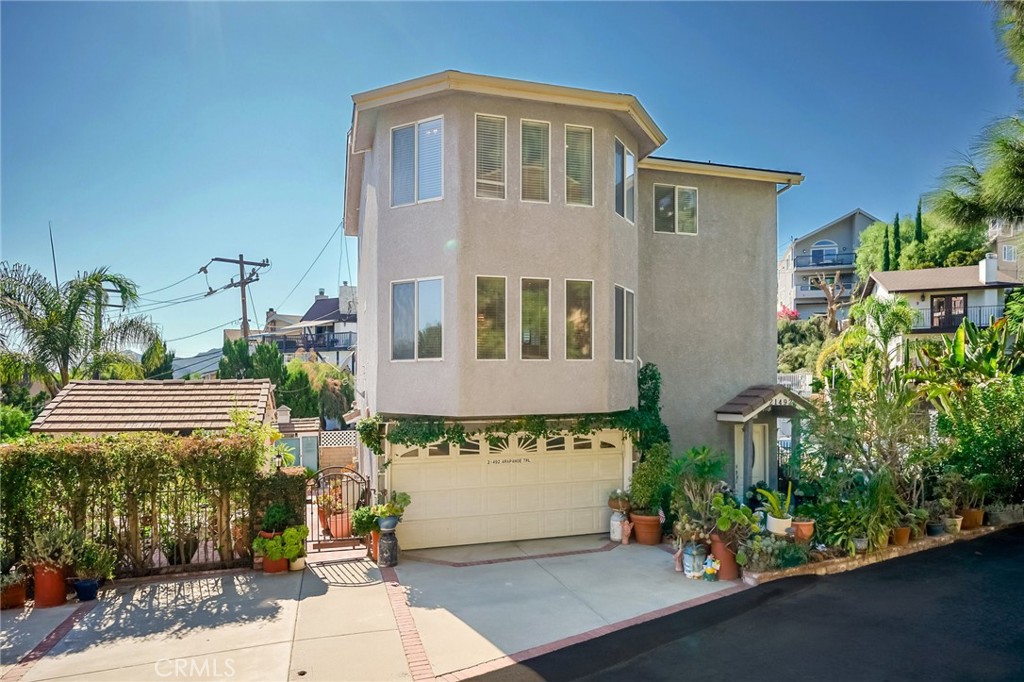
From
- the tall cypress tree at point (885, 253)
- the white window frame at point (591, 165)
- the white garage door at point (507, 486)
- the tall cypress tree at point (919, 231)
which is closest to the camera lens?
the white window frame at point (591, 165)

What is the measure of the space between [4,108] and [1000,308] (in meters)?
43.3

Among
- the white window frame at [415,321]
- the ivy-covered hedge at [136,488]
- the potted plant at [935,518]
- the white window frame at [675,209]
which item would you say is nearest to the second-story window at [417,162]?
the white window frame at [415,321]

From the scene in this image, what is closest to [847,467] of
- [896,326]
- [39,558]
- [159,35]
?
[896,326]

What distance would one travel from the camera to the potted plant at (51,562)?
9078 millimetres

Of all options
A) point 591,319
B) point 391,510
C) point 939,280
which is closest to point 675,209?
point 591,319

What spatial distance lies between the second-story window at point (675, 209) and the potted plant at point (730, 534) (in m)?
7.59

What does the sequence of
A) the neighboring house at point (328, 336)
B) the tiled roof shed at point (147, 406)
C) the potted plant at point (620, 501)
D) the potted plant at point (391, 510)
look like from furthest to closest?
the neighboring house at point (328, 336) → the tiled roof shed at point (147, 406) → the potted plant at point (620, 501) → the potted plant at point (391, 510)

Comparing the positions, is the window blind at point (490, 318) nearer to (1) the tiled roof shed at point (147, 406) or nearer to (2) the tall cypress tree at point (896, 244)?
(1) the tiled roof shed at point (147, 406)

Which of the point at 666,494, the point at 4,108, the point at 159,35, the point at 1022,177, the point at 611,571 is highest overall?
the point at 159,35

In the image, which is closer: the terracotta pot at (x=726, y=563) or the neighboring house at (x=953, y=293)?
the terracotta pot at (x=726, y=563)

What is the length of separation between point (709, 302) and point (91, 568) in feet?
47.0

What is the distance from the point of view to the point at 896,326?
19.9 meters

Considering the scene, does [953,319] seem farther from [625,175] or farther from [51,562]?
[51,562]

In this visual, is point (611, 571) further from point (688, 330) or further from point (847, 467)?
point (688, 330)
